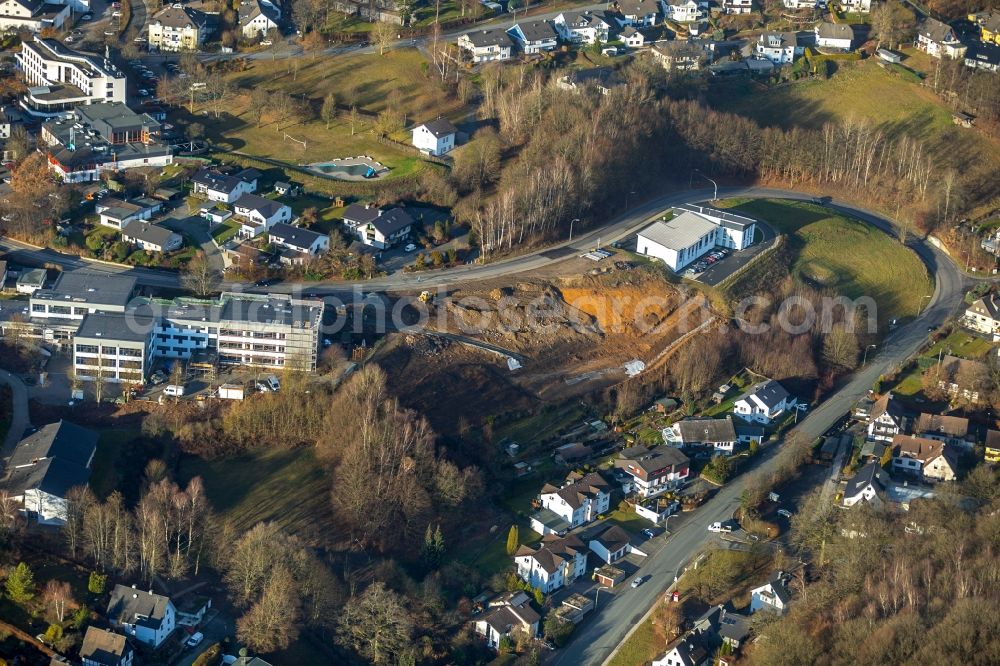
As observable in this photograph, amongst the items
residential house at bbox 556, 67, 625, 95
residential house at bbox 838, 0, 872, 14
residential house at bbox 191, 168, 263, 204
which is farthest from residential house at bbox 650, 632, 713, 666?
residential house at bbox 838, 0, 872, 14

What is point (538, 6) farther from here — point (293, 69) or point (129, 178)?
point (129, 178)

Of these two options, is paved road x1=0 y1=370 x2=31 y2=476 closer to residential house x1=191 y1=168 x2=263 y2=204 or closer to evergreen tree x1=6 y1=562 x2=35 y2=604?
evergreen tree x1=6 y1=562 x2=35 y2=604

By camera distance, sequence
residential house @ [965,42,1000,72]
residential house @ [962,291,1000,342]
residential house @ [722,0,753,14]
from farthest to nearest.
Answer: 1. residential house @ [722,0,753,14]
2. residential house @ [965,42,1000,72]
3. residential house @ [962,291,1000,342]

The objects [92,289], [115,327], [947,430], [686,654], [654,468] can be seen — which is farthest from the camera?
[947,430]

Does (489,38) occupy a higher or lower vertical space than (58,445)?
higher

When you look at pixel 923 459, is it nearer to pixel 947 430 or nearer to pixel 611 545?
pixel 947 430

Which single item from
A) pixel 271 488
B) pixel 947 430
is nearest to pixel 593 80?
pixel 947 430

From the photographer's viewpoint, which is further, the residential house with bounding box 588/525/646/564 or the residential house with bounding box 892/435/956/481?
the residential house with bounding box 892/435/956/481

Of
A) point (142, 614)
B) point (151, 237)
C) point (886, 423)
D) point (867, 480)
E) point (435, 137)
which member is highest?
point (435, 137)
